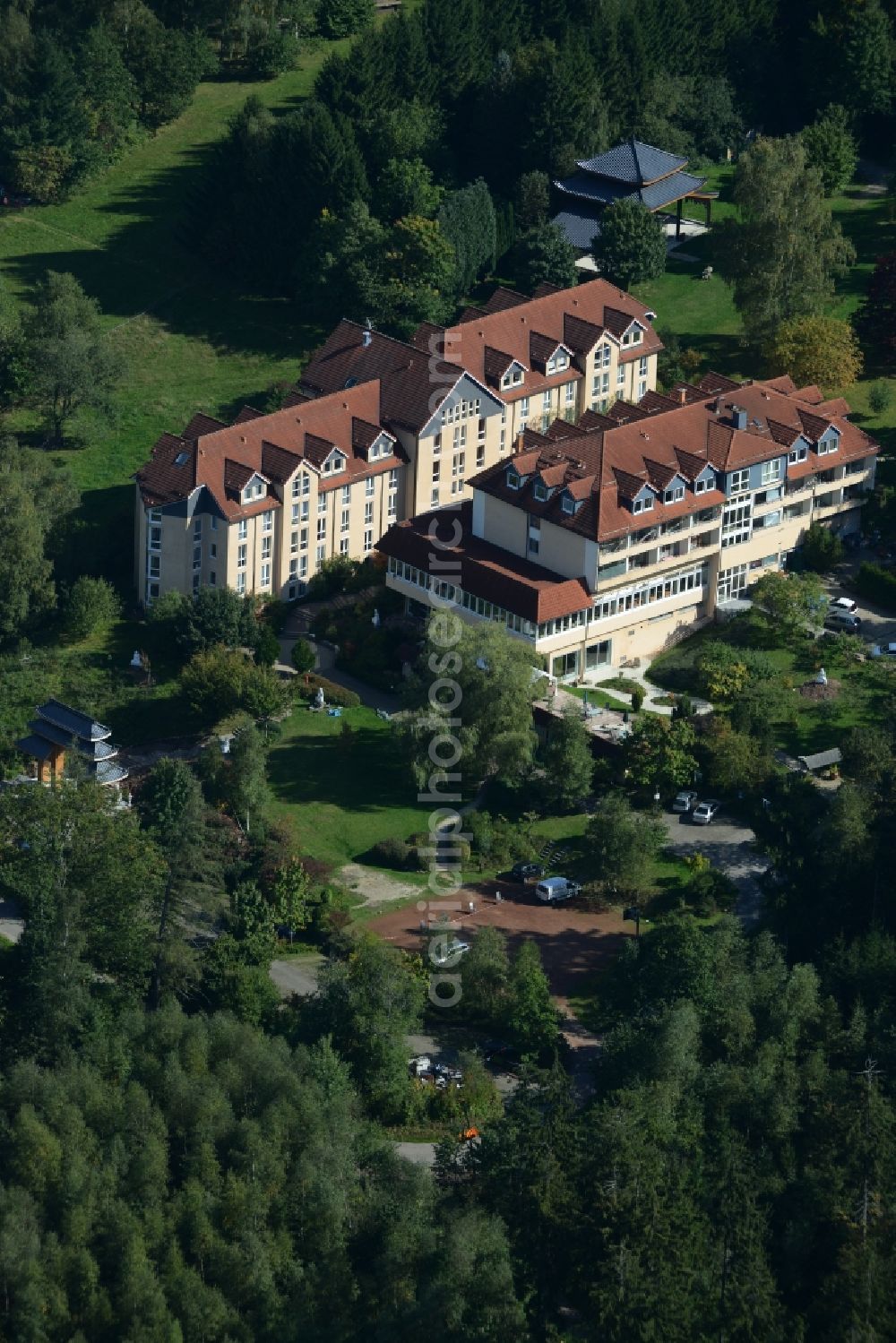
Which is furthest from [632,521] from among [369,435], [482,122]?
[482,122]

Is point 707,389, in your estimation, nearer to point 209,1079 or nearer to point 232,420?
point 232,420

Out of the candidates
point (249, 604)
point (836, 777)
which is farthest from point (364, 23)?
point (836, 777)

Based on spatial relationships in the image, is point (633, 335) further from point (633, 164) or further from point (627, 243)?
point (633, 164)

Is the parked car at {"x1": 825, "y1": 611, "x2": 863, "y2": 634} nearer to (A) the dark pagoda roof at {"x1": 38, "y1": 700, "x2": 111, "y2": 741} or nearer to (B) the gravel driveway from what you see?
(B) the gravel driveway

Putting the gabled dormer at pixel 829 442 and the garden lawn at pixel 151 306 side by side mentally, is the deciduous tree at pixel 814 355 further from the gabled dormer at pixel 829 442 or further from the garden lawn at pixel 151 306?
the garden lawn at pixel 151 306

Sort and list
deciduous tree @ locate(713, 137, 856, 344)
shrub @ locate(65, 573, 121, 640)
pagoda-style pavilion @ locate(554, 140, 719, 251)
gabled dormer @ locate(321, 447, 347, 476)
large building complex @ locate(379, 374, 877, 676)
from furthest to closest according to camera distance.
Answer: pagoda-style pavilion @ locate(554, 140, 719, 251)
deciduous tree @ locate(713, 137, 856, 344)
gabled dormer @ locate(321, 447, 347, 476)
shrub @ locate(65, 573, 121, 640)
large building complex @ locate(379, 374, 877, 676)

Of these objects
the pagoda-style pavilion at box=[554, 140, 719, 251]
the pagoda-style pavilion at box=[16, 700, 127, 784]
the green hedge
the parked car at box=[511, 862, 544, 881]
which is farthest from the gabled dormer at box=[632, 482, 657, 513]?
the pagoda-style pavilion at box=[554, 140, 719, 251]
